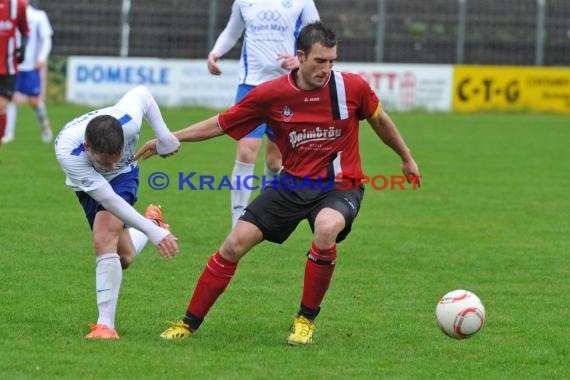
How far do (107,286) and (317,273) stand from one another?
1.11 meters

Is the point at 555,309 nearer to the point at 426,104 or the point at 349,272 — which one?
the point at 349,272

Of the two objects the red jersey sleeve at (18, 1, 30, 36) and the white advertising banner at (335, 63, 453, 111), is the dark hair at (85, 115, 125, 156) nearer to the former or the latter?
the red jersey sleeve at (18, 1, 30, 36)

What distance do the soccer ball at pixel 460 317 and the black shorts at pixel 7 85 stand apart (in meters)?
8.71

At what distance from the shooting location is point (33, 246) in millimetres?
8789

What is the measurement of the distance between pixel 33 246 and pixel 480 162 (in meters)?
8.77

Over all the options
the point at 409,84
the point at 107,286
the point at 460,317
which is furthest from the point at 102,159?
the point at 409,84

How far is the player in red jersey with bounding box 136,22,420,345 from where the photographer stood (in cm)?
612

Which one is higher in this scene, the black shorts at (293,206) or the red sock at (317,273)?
the black shorts at (293,206)

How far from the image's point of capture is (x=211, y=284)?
243 inches

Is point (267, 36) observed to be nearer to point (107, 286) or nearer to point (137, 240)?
point (137, 240)

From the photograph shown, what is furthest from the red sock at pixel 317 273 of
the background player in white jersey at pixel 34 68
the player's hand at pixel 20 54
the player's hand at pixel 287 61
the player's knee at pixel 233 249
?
the background player in white jersey at pixel 34 68

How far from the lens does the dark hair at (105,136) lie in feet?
18.7

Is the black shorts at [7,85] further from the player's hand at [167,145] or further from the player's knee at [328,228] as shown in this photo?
the player's knee at [328,228]

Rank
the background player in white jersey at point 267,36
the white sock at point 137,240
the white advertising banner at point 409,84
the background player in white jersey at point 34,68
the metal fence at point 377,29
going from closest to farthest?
the white sock at point 137,240
the background player in white jersey at point 267,36
the background player in white jersey at point 34,68
the white advertising banner at point 409,84
the metal fence at point 377,29
